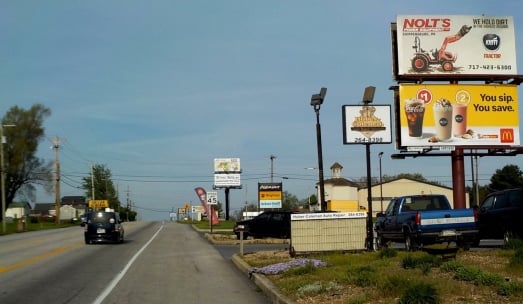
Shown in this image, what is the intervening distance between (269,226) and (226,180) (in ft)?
202

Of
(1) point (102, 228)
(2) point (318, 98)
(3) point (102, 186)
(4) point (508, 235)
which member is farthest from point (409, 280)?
(3) point (102, 186)

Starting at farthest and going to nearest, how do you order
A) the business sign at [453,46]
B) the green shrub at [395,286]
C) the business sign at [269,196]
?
the business sign at [269,196] < the business sign at [453,46] < the green shrub at [395,286]

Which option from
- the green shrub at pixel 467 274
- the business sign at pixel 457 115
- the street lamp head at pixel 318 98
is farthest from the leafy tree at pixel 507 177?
the green shrub at pixel 467 274

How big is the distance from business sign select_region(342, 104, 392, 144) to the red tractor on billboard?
12.7 ft

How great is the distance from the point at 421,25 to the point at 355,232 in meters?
14.3

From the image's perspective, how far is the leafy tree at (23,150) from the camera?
9225cm

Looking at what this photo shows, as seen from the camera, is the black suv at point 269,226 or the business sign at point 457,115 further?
the black suv at point 269,226

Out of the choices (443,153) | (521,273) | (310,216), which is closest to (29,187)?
(443,153)

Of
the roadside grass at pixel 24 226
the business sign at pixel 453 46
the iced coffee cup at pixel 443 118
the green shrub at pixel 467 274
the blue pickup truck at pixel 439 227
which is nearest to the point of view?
the green shrub at pixel 467 274

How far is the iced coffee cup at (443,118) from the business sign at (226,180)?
68135mm

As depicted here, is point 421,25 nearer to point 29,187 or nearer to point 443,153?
point 443,153

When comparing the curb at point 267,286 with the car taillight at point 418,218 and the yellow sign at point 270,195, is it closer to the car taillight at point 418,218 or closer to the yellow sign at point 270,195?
the car taillight at point 418,218

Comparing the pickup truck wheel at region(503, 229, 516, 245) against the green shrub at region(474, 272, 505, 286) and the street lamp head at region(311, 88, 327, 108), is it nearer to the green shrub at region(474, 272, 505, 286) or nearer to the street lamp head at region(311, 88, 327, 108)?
the street lamp head at region(311, 88, 327, 108)

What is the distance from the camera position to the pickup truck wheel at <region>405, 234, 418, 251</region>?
58.1ft
